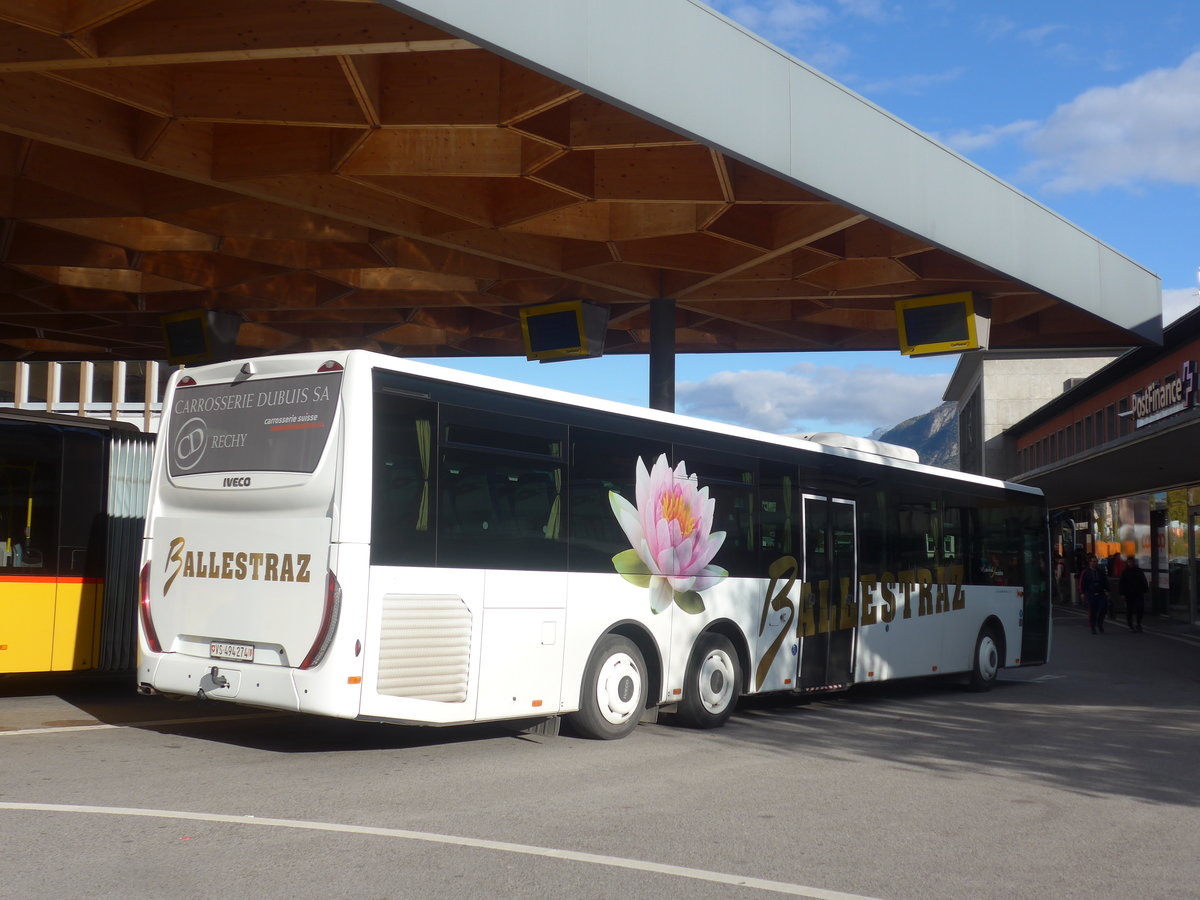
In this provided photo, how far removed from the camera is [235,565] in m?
9.17

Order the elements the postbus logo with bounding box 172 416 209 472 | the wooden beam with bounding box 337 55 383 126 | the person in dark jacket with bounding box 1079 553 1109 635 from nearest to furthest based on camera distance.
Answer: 1. the postbus logo with bounding box 172 416 209 472
2. the wooden beam with bounding box 337 55 383 126
3. the person in dark jacket with bounding box 1079 553 1109 635

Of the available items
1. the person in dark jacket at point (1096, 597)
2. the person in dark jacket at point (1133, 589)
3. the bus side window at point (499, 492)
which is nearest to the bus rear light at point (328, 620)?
the bus side window at point (499, 492)

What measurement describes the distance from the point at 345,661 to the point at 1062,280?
40.0 feet

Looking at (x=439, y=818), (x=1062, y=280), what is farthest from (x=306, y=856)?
(x=1062, y=280)

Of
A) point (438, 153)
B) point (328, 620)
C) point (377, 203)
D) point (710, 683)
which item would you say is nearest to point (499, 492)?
point (328, 620)

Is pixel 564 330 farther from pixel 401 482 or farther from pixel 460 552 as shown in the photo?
pixel 401 482

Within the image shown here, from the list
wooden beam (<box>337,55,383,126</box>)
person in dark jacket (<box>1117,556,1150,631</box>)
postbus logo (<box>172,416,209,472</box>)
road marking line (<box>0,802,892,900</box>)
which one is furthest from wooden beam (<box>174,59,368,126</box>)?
person in dark jacket (<box>1117,556,1150,631</box>)

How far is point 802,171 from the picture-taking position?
492 inches

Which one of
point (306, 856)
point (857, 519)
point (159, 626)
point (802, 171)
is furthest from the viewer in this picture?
point (857, 519)

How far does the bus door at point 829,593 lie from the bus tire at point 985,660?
353 centimetres

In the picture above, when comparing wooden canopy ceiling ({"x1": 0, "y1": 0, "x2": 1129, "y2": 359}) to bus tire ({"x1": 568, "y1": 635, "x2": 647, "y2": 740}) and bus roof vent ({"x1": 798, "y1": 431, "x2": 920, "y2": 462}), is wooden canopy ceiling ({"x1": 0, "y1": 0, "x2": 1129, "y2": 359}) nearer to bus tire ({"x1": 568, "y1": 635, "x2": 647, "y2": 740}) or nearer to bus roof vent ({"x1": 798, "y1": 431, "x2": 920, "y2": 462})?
bus roof vent ({"x1": 798, "y1": 431, "x2": 920, "y2": 462})

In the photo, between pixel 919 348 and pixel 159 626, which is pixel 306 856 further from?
pixel 919 348

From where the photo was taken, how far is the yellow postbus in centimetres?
1190

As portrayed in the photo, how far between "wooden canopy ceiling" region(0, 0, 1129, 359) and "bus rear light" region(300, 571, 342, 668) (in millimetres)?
4013
